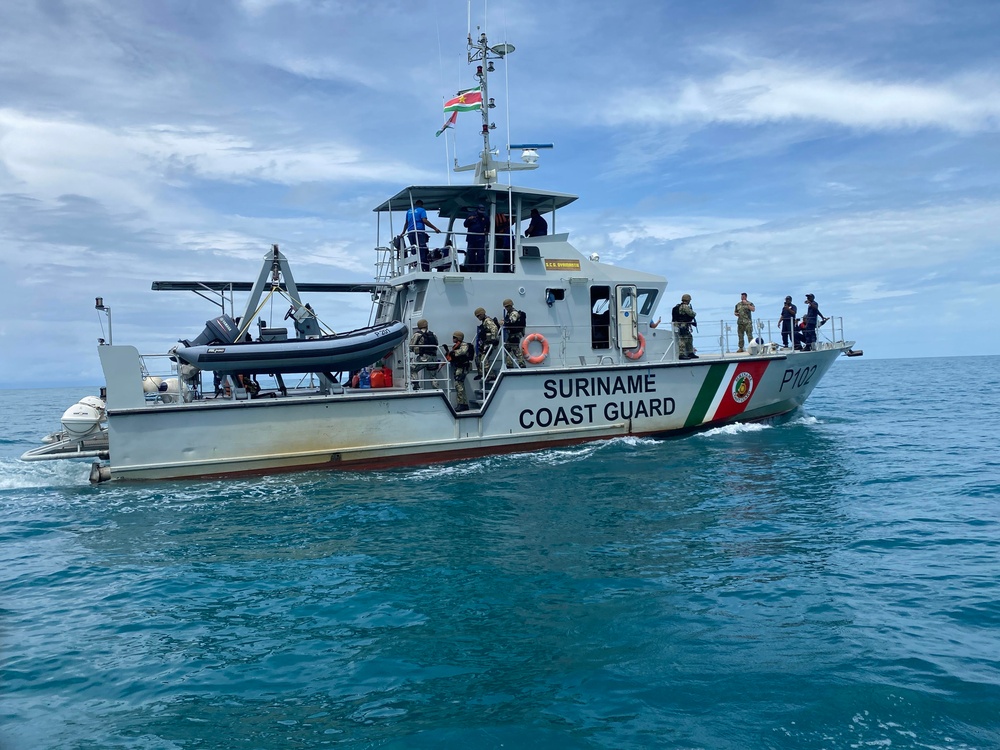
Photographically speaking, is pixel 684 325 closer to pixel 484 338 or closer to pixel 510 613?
pixel 484 338

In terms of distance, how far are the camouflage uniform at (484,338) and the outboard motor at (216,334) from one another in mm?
4015

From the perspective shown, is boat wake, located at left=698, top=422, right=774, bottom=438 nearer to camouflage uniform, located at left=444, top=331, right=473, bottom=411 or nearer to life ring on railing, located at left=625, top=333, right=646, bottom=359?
life ring on railing, located at left=625, top=333, right=646, bottom=359

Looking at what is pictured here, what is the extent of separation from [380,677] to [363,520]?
3841 millimetres

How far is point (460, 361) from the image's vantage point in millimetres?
11594

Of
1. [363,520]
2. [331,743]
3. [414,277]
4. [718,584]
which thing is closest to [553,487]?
[363,520]

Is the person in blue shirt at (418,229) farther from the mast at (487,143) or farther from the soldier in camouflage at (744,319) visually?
the soldier in camouflage at (744,319)

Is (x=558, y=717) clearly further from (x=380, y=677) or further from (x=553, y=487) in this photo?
(x=553, y=487)

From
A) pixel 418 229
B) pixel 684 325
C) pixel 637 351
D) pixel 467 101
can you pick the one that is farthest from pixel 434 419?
pixel 467 101

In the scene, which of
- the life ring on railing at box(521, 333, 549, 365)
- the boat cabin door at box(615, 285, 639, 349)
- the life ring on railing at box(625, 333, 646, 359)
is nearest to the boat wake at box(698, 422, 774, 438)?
the life ring on railing at box(625, 333, 646, 359)

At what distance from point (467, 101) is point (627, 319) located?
205 inches

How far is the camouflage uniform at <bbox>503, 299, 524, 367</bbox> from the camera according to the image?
11914mm

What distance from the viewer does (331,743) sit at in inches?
142

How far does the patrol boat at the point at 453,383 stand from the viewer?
405 inches

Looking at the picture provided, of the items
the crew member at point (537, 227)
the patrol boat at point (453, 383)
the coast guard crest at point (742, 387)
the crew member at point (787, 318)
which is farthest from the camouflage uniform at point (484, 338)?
the crew member at point (787, 318)
